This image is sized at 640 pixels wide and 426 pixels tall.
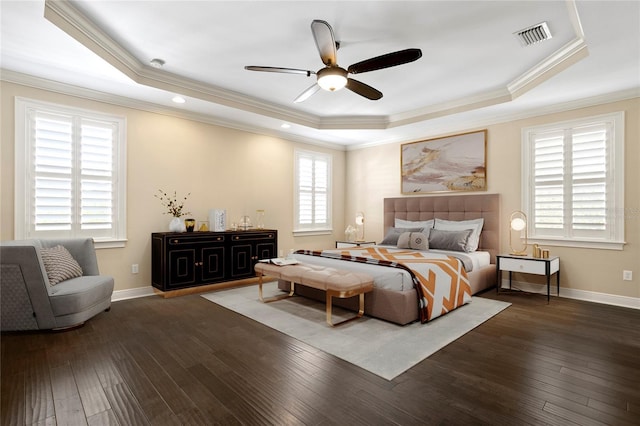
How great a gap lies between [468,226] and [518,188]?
0.92m

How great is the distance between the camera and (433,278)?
366 centimetres

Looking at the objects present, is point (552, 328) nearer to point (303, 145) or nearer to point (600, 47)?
point (600, 47)

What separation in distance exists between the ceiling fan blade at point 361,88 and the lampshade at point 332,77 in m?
0.14

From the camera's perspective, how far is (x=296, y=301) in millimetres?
4371

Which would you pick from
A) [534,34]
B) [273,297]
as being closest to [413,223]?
[273,297]

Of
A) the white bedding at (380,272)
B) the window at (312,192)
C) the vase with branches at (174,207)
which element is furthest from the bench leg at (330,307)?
the window at (312,192)

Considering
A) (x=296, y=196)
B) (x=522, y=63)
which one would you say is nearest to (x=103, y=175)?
(x=296, y=196)

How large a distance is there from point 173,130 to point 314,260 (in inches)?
113

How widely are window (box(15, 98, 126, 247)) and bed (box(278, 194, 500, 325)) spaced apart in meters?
2.57

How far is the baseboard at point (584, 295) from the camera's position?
4.18 metres

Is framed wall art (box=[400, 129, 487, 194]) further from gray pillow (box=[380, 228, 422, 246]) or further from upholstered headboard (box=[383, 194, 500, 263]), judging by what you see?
gray pillow (box=[380, 228, 422, 246])

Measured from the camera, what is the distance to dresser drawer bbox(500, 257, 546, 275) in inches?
170

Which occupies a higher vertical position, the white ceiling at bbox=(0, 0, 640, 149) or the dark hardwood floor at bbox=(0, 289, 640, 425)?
the white ceiling at bbox=(0, 0, 640, 149)

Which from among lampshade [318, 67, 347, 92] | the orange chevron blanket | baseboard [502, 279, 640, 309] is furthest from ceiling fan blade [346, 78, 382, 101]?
baseboard [502, 279, 640, 309]
